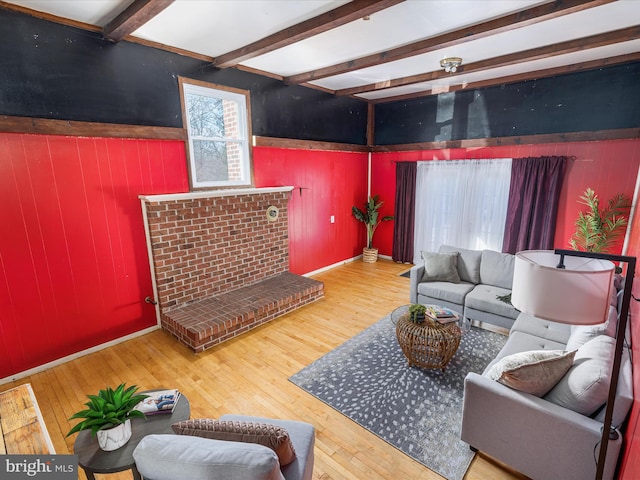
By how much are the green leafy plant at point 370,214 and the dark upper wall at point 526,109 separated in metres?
1.18

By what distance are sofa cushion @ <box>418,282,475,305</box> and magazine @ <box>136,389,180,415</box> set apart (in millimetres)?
3028

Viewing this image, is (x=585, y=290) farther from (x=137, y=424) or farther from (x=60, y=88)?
(x=60, y=88)

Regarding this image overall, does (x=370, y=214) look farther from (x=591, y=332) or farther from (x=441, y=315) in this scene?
(x=591, y=332)

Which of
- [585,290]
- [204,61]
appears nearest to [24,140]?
[204,61]

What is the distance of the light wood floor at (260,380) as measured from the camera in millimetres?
2010

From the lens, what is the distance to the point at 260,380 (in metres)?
2.80

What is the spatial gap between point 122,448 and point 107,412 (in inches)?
7.2

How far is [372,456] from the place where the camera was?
6.73 feet

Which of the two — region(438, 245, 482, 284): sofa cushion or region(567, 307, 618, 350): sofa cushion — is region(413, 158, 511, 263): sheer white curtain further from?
region(567, 307, 618, 350): sofa cushion

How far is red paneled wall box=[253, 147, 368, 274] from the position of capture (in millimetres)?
4699

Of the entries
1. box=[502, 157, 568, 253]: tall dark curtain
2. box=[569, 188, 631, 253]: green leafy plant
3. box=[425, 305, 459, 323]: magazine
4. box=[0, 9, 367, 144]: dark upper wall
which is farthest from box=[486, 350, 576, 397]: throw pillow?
box=[0, 9, 367, 144]: dark upper wall

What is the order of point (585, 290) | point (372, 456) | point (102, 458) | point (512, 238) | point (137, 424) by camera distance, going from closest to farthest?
point (585, 290) → point (102, 458) → point (137, 424) → point (372, 456) → point (512, 238)

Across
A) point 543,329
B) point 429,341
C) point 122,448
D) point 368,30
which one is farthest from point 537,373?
point 368,30

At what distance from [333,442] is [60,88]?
11.8ft
